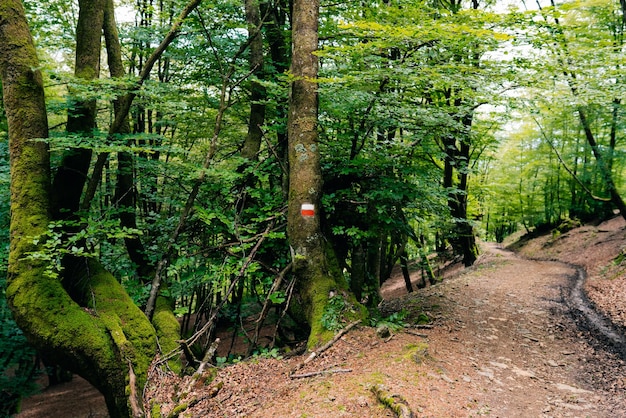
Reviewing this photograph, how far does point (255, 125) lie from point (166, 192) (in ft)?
12.3

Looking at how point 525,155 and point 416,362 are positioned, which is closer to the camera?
point 416,362

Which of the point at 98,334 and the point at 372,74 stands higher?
the point at 372,74

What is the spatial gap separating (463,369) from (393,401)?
163cm

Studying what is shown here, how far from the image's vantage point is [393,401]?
3055 millimetres

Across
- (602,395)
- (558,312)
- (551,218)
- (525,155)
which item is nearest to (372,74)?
(602,395)

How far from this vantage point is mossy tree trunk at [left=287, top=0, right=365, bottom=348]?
5277 millimetres

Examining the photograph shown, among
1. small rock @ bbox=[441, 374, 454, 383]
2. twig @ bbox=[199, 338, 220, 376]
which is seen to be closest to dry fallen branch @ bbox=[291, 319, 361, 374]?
twig @ bbox=[199, 338, 220, 376]

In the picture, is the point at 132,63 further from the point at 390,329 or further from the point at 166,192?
the point at 390,329

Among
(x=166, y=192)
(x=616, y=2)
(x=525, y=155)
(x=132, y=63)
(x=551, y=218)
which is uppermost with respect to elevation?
(x=616, y=2)

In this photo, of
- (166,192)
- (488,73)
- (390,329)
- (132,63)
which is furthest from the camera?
(132,63)

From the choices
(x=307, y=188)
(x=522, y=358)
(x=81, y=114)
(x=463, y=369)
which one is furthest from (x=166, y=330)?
(x=522, y=358)

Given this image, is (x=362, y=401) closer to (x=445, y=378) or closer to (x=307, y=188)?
(x=445, y=378)

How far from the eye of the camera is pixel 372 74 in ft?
17.0

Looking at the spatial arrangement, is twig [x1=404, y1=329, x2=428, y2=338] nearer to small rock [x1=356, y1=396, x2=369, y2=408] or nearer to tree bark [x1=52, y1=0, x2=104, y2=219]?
small rock [x1=356, y1=396, x2=369, y2=408]
